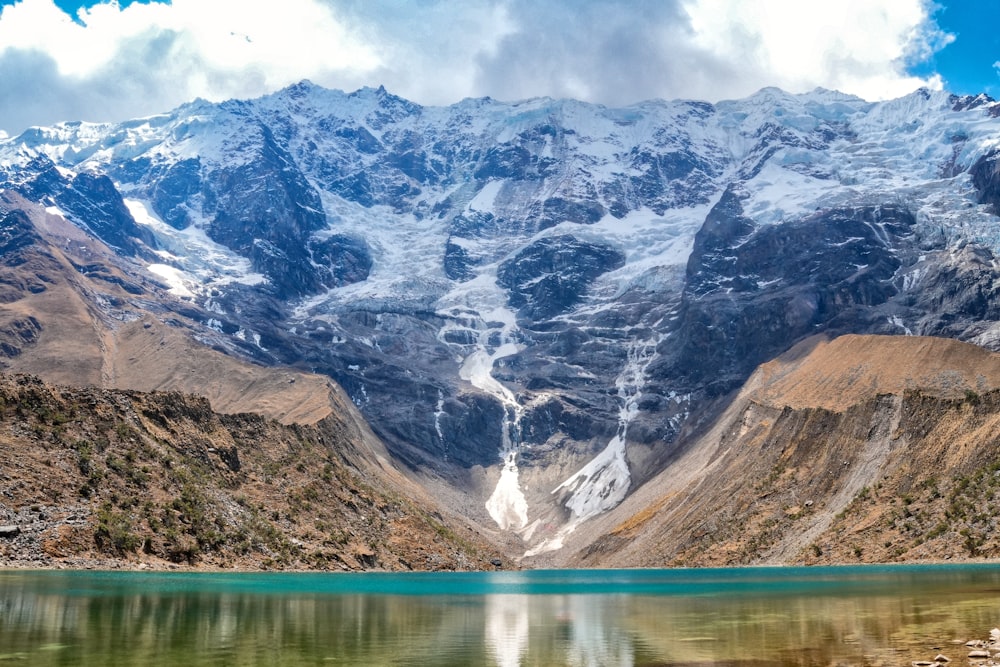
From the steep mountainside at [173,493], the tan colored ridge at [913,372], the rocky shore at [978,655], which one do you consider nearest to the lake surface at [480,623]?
the rocky shore at [978,655]

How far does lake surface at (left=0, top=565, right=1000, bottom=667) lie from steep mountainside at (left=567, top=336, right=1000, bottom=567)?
90.7ft

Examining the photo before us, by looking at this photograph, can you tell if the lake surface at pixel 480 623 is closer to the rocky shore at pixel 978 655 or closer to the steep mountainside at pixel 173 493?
the rocky shore at pixel 978 655

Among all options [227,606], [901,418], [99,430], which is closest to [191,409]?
[99,430]

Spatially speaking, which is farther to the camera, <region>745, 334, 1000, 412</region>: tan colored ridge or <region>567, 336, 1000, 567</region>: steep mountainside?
<region>745, 334, 1000, 412</region>: tan colored ridge

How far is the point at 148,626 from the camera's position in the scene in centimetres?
5338

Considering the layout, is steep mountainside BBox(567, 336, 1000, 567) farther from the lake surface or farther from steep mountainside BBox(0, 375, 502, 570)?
steep mountainside BBox(0, 375, 502, 570)

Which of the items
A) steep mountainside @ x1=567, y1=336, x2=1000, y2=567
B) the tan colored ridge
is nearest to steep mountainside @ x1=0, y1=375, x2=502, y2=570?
steep mountainside @ x1=567, y1=336, x2=1000, y2=567

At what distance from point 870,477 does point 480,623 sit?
97.5 m

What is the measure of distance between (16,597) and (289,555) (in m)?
65.8

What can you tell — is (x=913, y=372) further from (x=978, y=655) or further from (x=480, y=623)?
(x=978, y=655)

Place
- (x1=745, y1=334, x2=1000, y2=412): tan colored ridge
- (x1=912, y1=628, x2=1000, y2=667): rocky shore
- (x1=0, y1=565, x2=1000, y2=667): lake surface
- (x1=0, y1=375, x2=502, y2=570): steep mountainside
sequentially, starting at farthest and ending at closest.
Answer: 1. (x1=745, y1=334, x2=1000, y2=412): tan colored ridge
2. (x1=0, y1=375, x2=502, y2=570): steep mountainside
3. (x1=0, y1=565, x2=1000, y2=667): lake surface
4. (x1=912, y1=628, x2=1000, y2=667): rocky shore

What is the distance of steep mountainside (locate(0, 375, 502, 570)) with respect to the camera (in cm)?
9944

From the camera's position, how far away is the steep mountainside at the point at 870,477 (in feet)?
409

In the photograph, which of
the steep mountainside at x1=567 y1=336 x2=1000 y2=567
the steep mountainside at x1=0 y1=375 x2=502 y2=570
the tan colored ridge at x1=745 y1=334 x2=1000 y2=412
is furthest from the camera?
the tan colored ridge at x1=745 y1=334 x2=1000 y2=412
